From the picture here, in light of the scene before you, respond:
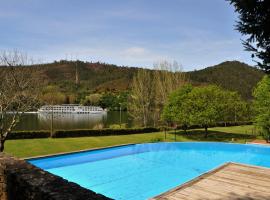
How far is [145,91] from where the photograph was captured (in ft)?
155

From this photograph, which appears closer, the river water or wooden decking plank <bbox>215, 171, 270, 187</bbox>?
wooden decking plank <bbox>215, 171, 270, 187</bbox>

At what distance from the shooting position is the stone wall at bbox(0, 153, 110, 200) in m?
3.68

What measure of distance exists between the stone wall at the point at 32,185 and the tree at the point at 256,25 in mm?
3971

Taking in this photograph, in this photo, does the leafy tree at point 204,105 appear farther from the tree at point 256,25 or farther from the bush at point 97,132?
the tree at point 256,25

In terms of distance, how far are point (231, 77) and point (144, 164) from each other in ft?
229

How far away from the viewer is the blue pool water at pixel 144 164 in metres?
15.7

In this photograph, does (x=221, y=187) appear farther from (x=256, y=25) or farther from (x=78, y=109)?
(x=78, y=109)

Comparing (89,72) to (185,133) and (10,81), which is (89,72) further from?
(10,81)

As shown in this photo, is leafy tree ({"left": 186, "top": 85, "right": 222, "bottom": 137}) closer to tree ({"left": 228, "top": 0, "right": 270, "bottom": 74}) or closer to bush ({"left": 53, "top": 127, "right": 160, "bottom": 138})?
bush ({"left": 53, "top": 127, "right": 160, "bottom": 138})

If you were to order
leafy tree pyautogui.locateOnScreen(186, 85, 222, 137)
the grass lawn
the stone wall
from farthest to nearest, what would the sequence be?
1. leafy tree pyautogui.locateOnScreen(186, 85, 222, 137)
2. the grass lawn
3. the stone wall

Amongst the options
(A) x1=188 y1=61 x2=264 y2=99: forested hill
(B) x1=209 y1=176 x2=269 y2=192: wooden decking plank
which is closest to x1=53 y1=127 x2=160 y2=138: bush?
(B) x1=209 y1=176 x2=269 y2=192: wooden decking plank

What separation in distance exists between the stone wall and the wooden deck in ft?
22.7

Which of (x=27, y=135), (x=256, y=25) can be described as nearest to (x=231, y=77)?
(x=27, y=135)

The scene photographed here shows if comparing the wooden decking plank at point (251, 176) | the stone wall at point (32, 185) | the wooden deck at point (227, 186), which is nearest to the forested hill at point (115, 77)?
the wooden deck at point (227, 186)
